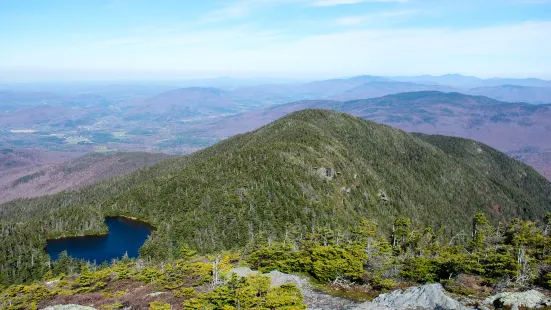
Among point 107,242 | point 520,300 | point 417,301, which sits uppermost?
point 520,300

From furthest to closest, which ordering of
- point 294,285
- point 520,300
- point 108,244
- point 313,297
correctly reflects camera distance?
point 108,244, point 313,297, point 294,285, point 520,300

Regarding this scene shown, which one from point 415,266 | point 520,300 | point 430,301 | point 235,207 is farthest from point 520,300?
point 235,207

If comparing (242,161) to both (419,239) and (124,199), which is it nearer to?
(124,199)

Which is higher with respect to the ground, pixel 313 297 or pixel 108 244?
pixel 313 297

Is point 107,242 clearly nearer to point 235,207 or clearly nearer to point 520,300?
point 235,207

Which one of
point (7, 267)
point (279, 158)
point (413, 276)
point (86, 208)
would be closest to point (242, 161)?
point (279, 158)

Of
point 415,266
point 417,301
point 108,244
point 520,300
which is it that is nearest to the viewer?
point 520,300

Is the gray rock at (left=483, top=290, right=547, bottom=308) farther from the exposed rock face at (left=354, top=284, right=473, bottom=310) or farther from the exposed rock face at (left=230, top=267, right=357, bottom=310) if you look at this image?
the exposed rock face at (left=230, top=267, right=357, bottom=310)

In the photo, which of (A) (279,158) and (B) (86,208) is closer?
(B) (86,208)
